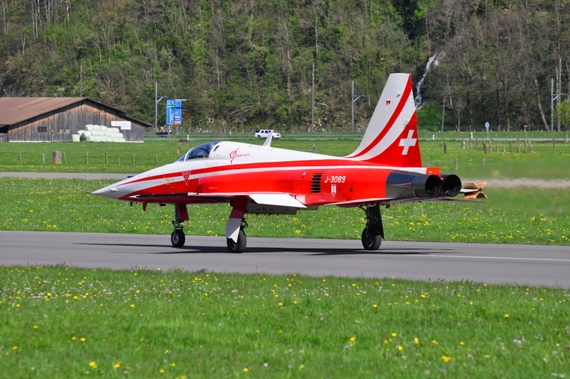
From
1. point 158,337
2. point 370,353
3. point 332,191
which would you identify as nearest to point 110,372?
point 158,337

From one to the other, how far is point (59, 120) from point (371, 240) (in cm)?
10596

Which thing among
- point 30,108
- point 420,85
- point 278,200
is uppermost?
point 420,85

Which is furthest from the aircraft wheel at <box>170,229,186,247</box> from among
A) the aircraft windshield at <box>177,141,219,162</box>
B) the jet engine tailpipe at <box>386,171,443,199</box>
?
the jet engine tailpipe at <box>386,171,443,199</box>

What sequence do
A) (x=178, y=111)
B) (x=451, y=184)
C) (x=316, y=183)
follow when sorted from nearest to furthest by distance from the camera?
(x=451, y=184) → (x=316, y=183) → (x=178, y=111)

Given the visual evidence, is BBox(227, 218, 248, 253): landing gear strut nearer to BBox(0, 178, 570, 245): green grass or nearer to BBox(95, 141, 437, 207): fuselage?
BBox(95, 141, 437, 207): fuselage

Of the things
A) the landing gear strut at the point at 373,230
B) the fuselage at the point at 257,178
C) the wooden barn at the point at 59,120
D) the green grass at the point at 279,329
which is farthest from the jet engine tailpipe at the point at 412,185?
the wooden barn at the point at 59,120

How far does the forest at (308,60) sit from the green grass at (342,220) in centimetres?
8827

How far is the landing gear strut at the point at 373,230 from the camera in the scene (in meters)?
22.1

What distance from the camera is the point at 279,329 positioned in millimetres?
11406

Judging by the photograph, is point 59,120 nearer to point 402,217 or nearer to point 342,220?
point 342,220

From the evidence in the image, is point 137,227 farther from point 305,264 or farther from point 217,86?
point 217,86

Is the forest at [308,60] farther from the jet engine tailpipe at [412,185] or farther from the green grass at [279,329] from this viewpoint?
the green grass at [279,329]

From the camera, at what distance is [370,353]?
10.0 m

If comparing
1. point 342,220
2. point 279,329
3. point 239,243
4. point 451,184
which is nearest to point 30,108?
point 342,220
